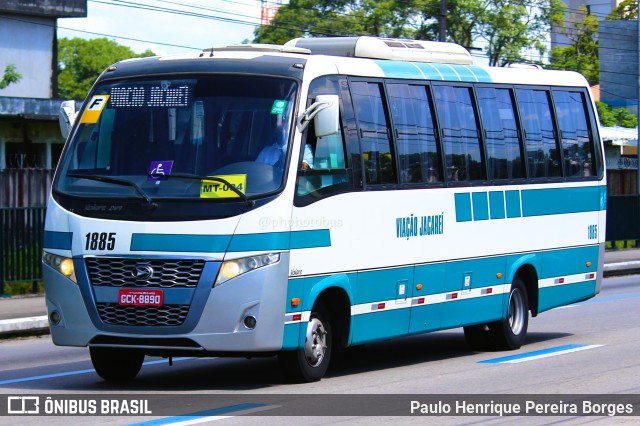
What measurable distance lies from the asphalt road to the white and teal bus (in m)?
0.40

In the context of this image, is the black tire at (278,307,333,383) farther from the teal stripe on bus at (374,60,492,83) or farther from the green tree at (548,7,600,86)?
the green tree at (548,7,600,86)

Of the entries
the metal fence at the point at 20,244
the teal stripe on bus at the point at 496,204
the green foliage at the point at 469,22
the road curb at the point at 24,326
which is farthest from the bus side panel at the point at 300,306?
the green foliage at the point at 469,22

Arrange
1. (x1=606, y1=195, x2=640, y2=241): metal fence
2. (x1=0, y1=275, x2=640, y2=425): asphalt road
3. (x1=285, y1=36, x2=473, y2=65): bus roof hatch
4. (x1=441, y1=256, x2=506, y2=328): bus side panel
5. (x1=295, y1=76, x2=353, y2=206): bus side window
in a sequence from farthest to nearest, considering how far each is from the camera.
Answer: (x1=606, y1=195, x2=640, y2=241): metal fence
(x1=441, y1=256, x2=506, y2=328): bus side panel
(x1=285, y1=36, x2=473, y2=65): bus roof hatch
(x1=295, y1=76, x2=353, y2=206): bus side window
(x1=0, y1=275, x2=640, y2=425): asphalt road

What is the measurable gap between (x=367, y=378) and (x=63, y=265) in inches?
122

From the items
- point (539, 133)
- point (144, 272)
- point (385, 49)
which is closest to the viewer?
point (144, 272)

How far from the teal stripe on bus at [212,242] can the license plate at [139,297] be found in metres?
0.36

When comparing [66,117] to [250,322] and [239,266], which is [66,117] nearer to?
[239,266]

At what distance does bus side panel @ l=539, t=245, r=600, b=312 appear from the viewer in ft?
51.8

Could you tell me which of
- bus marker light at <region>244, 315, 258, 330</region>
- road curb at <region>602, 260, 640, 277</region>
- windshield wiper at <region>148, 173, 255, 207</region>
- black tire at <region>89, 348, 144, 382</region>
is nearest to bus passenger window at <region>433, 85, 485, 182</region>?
windshield wiper at <region>148, 173, 255, 207</region>

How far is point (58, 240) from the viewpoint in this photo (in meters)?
11.2

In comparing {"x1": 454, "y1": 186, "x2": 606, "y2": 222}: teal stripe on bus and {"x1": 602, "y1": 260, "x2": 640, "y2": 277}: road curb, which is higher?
{"x1": 454, "y1": 186, "x2": 606, "y2": 222}: teal stripe on bus

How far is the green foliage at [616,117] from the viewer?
6462 centimetres

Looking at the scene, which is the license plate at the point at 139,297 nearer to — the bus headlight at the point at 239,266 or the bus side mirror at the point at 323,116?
the bus headlight at the point at 239,266

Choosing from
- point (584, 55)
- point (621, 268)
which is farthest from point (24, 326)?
point (584, 55)
